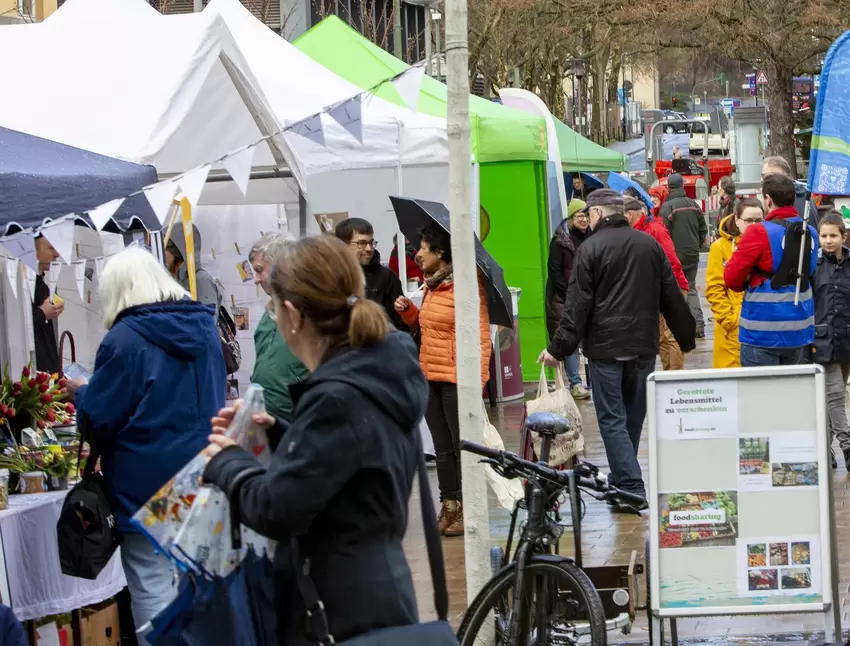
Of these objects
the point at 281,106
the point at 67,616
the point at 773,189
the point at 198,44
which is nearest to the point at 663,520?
the point at 67,616

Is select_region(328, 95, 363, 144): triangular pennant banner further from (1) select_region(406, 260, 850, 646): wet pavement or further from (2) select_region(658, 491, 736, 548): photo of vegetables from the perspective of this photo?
(2) select_region(658, 491, 736, 548): photo of vegetables

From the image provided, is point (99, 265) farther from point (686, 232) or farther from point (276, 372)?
point (686, 232)

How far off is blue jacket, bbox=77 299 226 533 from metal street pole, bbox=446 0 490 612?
1029mm

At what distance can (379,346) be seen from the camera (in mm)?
3166

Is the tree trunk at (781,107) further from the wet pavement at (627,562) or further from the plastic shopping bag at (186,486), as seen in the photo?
the plastic shopping bag at (186,486)

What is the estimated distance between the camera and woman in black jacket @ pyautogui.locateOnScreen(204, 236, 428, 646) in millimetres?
2994

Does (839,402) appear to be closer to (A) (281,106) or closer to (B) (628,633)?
(B) (628,633)

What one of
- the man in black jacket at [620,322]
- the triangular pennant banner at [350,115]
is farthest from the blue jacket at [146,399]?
the man in black jacket at [620,322]

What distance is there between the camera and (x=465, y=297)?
5.75m

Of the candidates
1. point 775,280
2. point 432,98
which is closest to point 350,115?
point 775,280

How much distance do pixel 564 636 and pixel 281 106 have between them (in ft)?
22.0

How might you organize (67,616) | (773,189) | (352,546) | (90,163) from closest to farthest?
(352,546)
(67,616)
(90,163)
(773,189)

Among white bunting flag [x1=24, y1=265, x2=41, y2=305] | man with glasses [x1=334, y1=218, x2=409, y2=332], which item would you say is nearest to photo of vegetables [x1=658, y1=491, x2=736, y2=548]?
man with glasses [x1=334, y1=218, x2=409, y2=332]

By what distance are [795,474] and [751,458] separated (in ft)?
0.64
